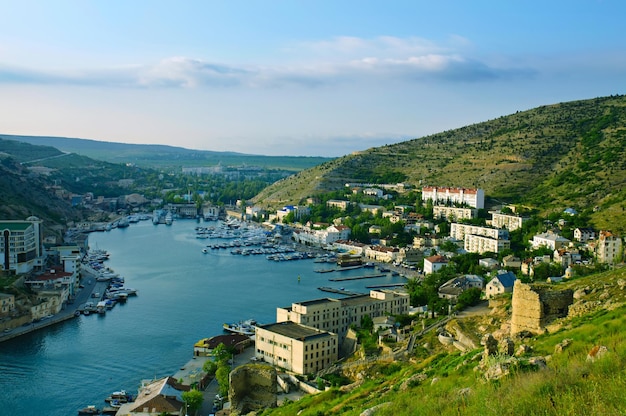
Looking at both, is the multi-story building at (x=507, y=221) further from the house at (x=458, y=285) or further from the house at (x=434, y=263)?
the house at (x=458, y=285)

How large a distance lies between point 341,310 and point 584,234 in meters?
13.2

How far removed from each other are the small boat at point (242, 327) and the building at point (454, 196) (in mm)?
20751

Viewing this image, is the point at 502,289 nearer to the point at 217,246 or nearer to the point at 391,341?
the point at 391,341

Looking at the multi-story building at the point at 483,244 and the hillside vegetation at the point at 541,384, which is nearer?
the hillside vegetation at the point at 541,384

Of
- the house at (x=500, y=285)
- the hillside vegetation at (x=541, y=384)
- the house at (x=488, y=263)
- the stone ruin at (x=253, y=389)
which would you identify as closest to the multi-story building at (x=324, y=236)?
the house at (x=488, y=263)

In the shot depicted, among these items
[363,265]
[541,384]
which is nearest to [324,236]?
[363,265]

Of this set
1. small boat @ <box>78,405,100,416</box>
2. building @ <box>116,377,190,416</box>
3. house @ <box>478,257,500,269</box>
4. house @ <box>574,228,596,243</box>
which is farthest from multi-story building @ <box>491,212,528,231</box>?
small boat @ <box>78,405,100,416</box>

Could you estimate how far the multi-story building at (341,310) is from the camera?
614 inches

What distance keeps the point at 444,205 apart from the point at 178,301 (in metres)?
19.9

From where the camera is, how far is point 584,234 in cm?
2527

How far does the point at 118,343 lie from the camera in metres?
16.4

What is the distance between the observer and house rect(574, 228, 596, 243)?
25103 mm

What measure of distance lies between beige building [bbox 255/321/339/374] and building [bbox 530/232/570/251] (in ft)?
44.3

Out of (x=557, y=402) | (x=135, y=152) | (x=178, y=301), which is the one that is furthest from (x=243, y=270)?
(x=135, y=152)
